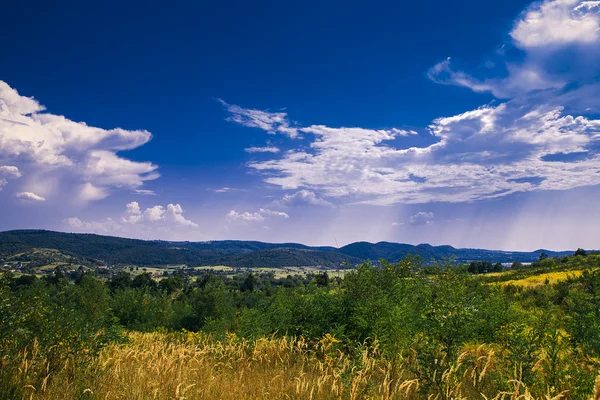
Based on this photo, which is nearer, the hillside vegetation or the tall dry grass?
the tall dry grass

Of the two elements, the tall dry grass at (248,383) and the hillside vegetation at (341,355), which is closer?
the tall dry grass at (248,383)

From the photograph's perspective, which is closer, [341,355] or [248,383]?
[248,383]

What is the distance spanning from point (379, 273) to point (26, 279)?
3291 inches

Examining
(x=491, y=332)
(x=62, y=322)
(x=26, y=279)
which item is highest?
(x=62, y=322)

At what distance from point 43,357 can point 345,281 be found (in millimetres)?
8062

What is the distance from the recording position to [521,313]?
11.4 m

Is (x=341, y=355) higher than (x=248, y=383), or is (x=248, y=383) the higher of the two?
(x=341, y=355)

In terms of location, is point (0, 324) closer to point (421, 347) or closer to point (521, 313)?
point (421, 347)

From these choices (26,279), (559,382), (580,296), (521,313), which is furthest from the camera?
(26,279)

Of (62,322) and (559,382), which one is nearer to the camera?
(559,382)

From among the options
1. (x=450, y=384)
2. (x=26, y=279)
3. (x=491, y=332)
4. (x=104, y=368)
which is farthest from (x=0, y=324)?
(x=26, y=279)

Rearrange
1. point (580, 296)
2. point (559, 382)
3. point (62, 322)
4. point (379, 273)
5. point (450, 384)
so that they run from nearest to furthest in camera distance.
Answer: point (450, 384) → point (559, 382) → point (62, 322) → point (580, 296) → point (379, 273)

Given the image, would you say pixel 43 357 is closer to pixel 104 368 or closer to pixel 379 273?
pixel 104 368

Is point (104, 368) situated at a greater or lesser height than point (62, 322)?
lesser
